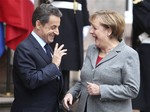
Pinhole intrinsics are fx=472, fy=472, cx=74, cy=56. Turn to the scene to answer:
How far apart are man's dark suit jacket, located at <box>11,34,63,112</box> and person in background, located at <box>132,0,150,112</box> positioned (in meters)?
1.92

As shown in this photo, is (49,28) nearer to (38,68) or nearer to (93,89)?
(38,68)

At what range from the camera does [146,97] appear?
554cm

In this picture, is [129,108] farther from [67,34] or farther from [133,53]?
[67,34]

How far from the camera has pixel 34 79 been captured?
3578 millimetres

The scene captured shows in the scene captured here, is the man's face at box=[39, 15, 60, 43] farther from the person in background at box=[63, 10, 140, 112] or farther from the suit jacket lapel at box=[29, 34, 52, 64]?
the person in background at box=[63, 10, 140, 112]

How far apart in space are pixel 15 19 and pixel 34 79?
1986 mm

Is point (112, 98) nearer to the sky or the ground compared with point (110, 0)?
nearer to the ground

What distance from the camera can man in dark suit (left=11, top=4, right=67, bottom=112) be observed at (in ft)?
11.8

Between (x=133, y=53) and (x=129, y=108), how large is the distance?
0.44m

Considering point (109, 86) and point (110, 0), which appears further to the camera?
point (110, 0)

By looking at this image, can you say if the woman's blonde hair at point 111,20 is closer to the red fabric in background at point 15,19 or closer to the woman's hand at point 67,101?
the woman's hand at point 67,101

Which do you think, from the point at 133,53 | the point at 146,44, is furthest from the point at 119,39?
the point at 146,44

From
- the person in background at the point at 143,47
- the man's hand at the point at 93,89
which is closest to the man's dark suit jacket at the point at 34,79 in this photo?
the man's hand at the point at 93,89

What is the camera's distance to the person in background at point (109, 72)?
3.62 meters
